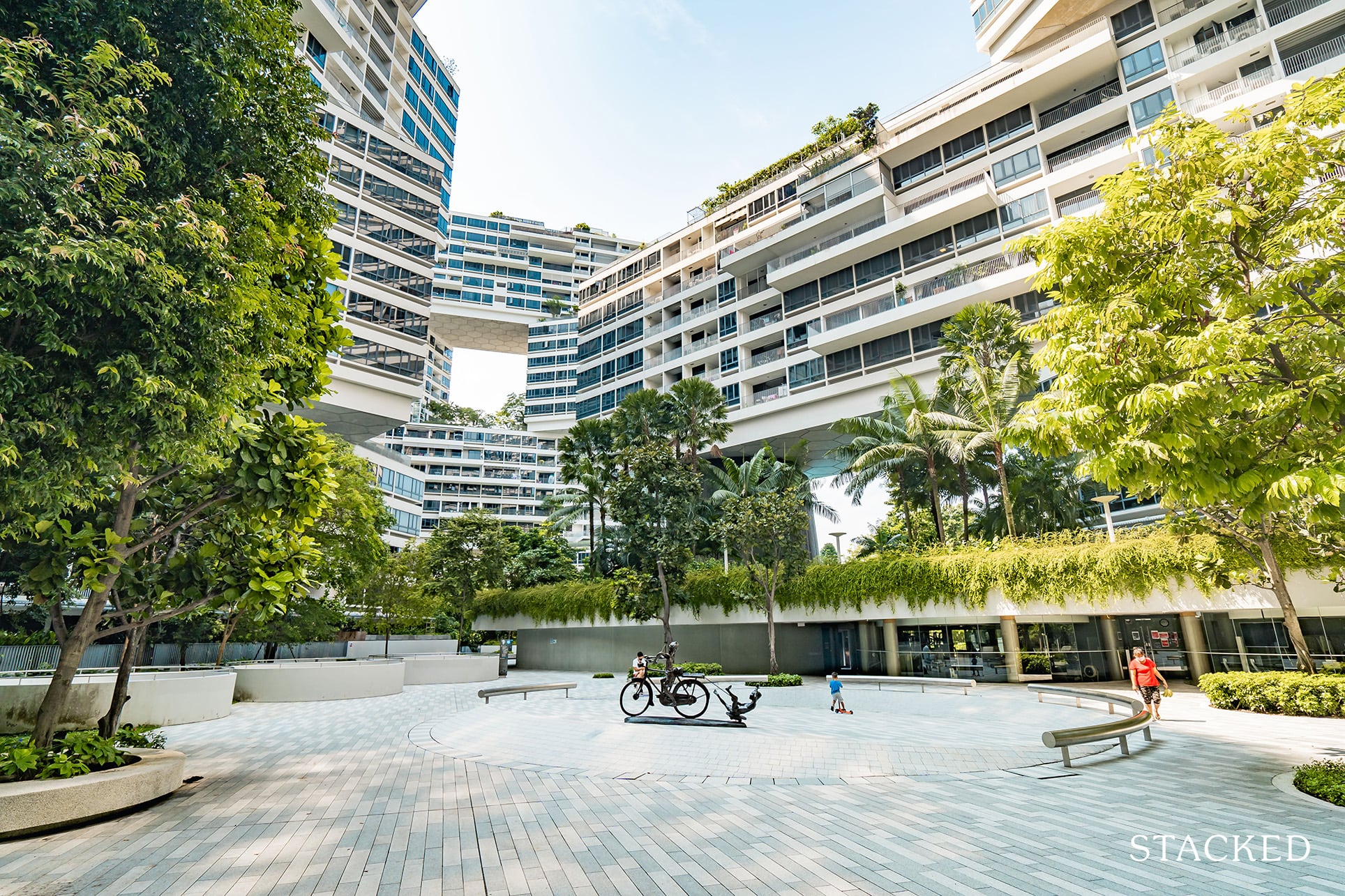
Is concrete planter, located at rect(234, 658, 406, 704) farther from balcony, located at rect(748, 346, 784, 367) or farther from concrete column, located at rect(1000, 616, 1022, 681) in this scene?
balcony, located at rect(748, 346, 784, 367)

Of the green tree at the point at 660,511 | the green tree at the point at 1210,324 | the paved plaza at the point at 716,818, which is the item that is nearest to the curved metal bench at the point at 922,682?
the paved plaza at the point at 716,818

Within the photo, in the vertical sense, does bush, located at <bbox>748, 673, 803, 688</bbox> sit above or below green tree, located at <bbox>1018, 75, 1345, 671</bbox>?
below

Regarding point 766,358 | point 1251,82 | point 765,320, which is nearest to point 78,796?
point 766,358

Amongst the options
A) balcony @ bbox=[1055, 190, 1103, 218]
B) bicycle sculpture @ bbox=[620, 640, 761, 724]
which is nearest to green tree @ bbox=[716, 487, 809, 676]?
bicycle sculpture @ bbox=[620, 640, 761, 724]

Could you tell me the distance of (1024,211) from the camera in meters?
31.2

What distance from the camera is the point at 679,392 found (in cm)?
3378

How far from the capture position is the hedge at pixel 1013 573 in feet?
59.1

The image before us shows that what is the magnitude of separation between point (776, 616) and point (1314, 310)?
22301mm

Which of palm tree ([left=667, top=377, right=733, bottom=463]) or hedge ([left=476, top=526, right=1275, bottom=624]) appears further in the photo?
palm tree ([left=667, top=377, right=733, bottom=463])

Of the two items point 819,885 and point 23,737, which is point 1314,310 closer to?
point 819,885

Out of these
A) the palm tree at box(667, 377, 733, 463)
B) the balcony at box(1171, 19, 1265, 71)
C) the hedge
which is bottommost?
the hedge

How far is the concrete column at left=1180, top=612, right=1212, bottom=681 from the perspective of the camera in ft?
68.0

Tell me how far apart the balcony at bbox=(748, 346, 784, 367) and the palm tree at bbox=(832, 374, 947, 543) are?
8.91 metres

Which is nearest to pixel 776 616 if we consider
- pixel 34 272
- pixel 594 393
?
pixel 34 272
